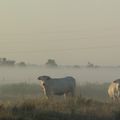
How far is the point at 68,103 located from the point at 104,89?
21.5 metres

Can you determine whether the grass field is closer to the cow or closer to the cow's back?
the cow

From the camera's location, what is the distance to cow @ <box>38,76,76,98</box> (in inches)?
1179

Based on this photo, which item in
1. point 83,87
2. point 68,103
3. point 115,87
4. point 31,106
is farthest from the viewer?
point 83,87

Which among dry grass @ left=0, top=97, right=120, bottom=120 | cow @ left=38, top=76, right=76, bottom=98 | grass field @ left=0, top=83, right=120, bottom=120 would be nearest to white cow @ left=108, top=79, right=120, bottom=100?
cow @ left=38, top=76, right=76, bottom=98

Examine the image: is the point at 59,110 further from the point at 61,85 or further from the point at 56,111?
the point at 61,85

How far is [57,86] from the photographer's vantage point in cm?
3036

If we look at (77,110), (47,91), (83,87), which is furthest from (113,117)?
(83,87)

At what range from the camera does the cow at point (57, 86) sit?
30.0 m

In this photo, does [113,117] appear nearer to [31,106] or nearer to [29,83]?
[31,106]

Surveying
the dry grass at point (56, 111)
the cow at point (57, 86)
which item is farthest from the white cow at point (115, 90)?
the dry grass at point (56, 111)

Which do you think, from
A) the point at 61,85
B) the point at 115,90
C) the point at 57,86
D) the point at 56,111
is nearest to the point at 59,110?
the point at 56,111

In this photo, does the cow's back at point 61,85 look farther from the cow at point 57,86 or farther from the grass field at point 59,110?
the grass field at point 59,110

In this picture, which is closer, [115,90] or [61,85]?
[61,85]

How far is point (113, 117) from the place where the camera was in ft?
68.2
